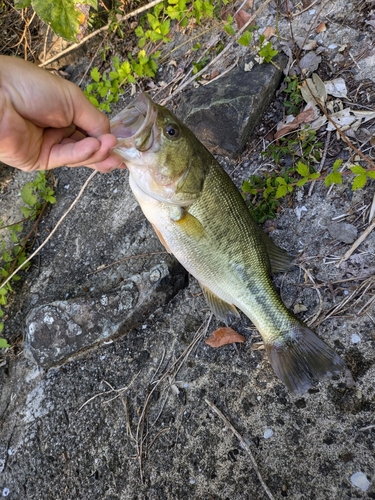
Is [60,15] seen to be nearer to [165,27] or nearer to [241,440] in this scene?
[165,27]

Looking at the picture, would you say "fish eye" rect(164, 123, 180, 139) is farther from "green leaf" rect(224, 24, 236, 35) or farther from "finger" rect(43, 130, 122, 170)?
"green leaf" rect(224, 24, 236, 35)

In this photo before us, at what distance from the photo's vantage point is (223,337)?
293 centimetres

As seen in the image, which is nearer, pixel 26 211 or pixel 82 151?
pixel 82 151

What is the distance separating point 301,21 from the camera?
349 cm

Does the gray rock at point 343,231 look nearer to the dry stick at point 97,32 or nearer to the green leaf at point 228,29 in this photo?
the green leaf at point 228,29

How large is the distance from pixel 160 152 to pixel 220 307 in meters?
1.16

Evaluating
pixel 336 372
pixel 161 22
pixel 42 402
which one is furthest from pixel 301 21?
pixel 42 402

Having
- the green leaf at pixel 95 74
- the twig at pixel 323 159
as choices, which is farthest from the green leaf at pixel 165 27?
the twig at pixel 323 159

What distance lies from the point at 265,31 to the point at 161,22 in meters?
1.29

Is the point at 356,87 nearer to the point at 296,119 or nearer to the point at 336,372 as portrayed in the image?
the point at 296,119

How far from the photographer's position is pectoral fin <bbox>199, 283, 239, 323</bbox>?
2.74 meters

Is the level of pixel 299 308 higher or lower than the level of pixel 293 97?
lower

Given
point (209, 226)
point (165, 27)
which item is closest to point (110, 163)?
point (209, 226)

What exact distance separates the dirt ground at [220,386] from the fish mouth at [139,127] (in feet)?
4.04
